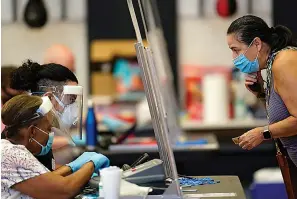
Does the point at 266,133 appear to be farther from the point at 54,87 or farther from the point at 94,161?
the point at 54,87

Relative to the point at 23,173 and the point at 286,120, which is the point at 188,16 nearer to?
the point at 286,120

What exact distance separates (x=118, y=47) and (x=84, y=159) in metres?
5.43

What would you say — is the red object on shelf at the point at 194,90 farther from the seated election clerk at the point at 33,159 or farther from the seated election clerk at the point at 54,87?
the seated election clerk at the point at 33,159

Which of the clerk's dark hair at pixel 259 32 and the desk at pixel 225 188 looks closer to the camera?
the desk at pixel 225 188

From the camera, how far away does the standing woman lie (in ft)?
10.3

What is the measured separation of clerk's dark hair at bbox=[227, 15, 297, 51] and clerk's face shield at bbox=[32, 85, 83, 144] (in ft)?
2.62

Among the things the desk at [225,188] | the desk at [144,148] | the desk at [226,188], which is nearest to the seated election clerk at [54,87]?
the desk at [225,188]

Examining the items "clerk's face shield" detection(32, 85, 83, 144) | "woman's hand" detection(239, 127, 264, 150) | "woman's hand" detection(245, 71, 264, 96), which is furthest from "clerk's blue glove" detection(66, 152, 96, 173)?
"woman's hand" detection(245, 71, 264, 96)

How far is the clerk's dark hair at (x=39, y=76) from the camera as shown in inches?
122

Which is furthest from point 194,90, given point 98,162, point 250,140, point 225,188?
point 98,162

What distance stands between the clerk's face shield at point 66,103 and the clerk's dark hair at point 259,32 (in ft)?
2.62

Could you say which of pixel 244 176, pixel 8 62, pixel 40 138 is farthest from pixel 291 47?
pixel 8 62

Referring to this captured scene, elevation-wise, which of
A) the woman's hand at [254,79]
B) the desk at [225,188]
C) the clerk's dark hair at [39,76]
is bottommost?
the desk at [225,188]

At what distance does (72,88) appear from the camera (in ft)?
9.93
